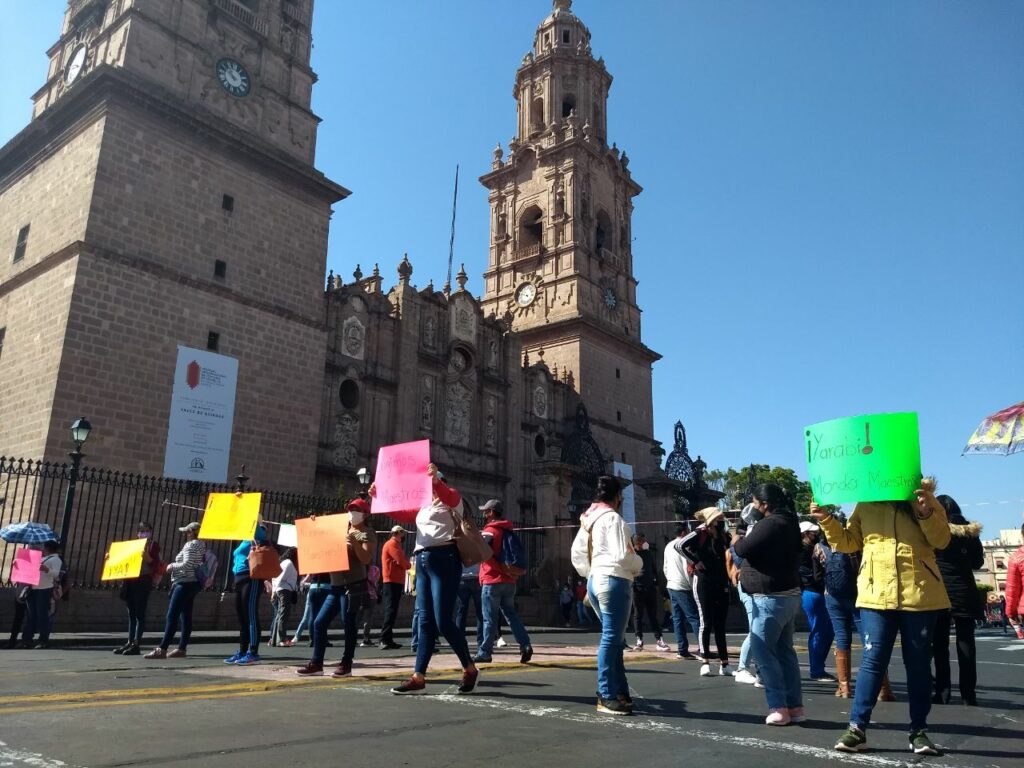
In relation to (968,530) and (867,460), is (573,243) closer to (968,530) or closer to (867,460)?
(968,530)

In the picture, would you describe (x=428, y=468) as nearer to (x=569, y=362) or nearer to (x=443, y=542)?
(x=443, y=542)

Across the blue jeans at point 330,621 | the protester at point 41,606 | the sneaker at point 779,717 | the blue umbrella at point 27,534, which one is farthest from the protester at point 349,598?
the blue umbrella at point 27,534

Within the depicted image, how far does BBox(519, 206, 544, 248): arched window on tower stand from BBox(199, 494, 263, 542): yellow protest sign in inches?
1335

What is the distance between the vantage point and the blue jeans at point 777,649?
5.19 m

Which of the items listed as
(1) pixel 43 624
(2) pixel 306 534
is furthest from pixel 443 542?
(1) pixel 43 624

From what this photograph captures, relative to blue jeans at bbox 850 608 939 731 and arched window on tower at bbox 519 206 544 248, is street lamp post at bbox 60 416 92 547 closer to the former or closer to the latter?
blue jeans at bbox 850 608 939 731

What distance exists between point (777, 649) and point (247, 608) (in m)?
5.99

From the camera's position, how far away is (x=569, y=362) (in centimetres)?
3784

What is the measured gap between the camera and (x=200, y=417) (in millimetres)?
20234

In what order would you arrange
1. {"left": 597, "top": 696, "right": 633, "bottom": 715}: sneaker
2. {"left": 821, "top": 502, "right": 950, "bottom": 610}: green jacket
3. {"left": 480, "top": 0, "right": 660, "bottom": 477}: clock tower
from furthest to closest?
{"left": 480, "top": 0, "right": 660, "bottom": 477}: clock tower, {"left": 597, "top": 696, "right": 633, "bottom": 715}: sneaker, {"left": 821, "top": 502, "right": 950, "bottom": 610}: green jacket

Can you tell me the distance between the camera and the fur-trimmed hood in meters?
6.69

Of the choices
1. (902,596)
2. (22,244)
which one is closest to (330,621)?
(902,596)

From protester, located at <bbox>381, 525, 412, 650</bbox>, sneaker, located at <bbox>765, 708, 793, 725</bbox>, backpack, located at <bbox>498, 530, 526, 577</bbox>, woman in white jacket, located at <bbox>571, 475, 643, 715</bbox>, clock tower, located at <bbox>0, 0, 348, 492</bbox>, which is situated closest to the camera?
sneaker, located at <bbox>765, 708, 793, 725</bbox>

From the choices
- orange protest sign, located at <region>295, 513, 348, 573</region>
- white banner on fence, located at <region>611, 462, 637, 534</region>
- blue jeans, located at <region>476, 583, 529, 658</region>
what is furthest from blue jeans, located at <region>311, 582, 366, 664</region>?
white banner on fence, located at <region>611, 462, 637, 534</region>
